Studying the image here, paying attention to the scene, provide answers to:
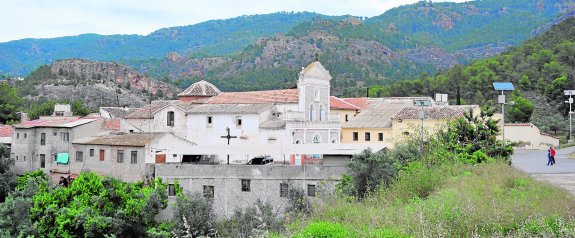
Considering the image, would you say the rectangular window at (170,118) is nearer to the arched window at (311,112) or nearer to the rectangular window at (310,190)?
the arched window at (311,112)

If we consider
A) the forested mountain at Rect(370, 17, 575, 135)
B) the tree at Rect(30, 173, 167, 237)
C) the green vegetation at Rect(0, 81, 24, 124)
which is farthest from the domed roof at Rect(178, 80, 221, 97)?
the forested mountain at Rect(370, 17, 575, 135)

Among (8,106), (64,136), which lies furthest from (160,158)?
(8,106)

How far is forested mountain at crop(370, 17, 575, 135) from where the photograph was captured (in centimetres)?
5741

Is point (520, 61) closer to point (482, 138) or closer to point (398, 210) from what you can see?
point (482, 138)

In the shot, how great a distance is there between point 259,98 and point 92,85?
194ft

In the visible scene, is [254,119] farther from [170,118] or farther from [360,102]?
[360,102]

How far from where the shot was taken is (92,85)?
3551 inches

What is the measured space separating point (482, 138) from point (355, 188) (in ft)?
28.3

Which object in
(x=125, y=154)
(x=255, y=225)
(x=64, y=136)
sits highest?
(x=64, y=136)

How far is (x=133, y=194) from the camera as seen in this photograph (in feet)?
91.7

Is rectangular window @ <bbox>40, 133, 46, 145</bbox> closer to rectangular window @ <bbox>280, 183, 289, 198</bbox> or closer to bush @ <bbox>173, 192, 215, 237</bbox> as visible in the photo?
bush @ <bbox>173, 192, 215, 237</bbox>

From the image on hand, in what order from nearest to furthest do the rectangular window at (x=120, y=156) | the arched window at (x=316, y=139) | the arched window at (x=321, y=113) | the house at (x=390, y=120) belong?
the rectangular window at (x=120, y=156)
the house at (x=390, y=120)
the arched window at (x=316, y=139)
the arched window at (x=321, y=113)

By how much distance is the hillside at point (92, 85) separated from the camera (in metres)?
85.9

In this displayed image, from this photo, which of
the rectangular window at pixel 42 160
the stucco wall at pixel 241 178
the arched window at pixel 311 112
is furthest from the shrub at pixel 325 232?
the rectangular window at pixel 42 160
